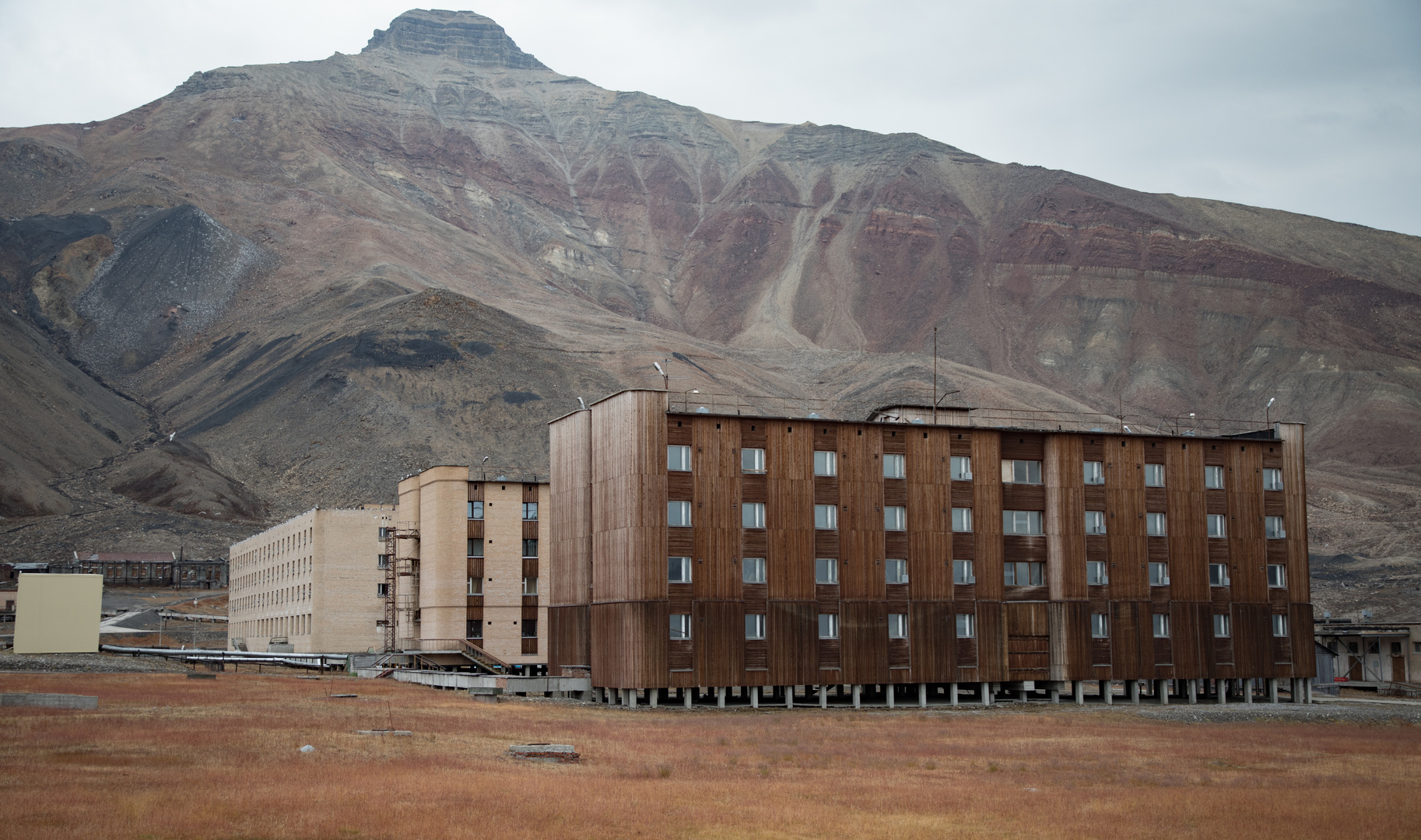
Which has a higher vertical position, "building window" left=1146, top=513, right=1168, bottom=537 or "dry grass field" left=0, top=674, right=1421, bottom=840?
"building window" left=1146, top=513, right=1168, bottom=537

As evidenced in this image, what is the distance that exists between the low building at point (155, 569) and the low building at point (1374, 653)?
362 ft

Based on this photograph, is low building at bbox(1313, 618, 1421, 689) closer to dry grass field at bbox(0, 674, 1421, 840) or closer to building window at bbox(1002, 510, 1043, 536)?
building window at bbox(1002, 510, 1043, 536)

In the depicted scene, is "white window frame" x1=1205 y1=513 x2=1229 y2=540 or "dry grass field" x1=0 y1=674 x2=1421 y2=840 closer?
"dry grass field" x1=0 y1=674 x2=1421 y2=840

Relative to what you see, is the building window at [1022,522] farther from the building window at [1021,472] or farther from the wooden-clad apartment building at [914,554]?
the building window at [1021,472]

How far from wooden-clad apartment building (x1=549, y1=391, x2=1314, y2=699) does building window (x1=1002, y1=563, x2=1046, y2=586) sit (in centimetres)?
7

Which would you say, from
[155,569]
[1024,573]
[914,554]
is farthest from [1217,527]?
[155,569]

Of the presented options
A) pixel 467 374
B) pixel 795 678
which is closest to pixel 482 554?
pixel 795 678

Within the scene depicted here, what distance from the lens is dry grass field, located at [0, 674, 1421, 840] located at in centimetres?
2445

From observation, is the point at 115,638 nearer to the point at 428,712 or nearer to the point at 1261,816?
the point at 428,712

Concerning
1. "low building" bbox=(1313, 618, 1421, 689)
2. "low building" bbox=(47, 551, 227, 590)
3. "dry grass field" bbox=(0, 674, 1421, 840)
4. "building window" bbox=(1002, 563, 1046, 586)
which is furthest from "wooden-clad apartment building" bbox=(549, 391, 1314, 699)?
"low building" bbox=(47, 551, 227, 590)

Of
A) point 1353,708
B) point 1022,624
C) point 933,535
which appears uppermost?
point 933,535

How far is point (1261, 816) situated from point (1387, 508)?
163 metres

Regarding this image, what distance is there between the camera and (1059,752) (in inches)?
1586

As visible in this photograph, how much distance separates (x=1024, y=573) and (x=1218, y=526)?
10952mm
